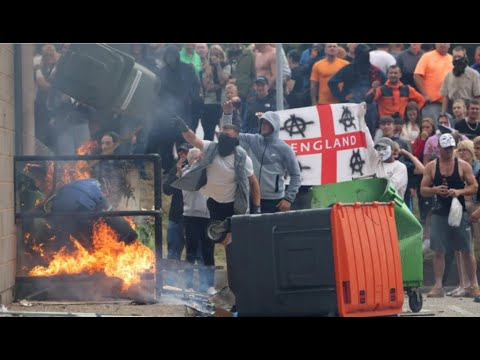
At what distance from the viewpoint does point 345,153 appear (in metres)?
15.4

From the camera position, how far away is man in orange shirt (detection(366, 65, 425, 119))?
17078mm

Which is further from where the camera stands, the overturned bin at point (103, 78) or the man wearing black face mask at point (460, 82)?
the man wearing black face mask at point (460, 82)

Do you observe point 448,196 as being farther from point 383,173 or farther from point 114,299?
point 114,299

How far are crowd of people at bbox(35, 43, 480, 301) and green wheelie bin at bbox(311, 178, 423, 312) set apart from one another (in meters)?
1.32

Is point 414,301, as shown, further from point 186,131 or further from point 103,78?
point 103,78

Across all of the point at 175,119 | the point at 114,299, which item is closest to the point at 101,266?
the point at 114,299

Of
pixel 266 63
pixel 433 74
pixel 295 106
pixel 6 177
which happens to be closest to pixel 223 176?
pixel 6 177

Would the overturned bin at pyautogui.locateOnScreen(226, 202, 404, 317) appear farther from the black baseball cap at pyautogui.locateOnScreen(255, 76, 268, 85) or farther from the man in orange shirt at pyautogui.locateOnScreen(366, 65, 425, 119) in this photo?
the man in orange shirt at pyautogui.locateOnScreen(366, 65, 425, 119)

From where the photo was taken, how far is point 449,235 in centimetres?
1410

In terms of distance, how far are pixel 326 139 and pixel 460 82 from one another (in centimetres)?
256

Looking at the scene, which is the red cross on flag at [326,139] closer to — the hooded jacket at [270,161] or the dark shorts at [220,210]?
the hooded jacket at [270,161]

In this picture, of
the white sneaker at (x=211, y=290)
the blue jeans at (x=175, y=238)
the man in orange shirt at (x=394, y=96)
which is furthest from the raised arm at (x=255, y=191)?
the man in orange shirt at (x=394, y=96)

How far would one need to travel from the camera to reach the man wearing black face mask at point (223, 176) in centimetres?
1306

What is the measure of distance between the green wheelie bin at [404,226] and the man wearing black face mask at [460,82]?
4.77 meters
